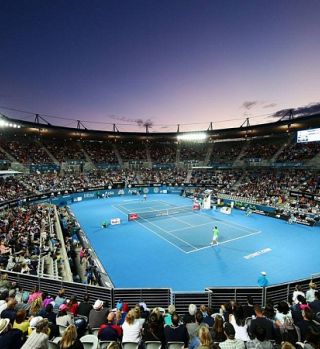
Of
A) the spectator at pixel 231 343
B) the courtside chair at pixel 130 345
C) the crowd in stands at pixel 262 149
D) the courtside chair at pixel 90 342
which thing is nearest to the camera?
the spectator at pixel 231 343

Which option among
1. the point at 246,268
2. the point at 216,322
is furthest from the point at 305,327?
the point at 246,268

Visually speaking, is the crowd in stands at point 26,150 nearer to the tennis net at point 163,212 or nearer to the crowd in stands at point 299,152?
the tennis net at point 163,212

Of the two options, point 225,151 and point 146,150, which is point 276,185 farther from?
point 146,150

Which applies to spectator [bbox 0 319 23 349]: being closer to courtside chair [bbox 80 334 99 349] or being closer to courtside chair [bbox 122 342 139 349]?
courtside chair [bbox 80 334 99 349]

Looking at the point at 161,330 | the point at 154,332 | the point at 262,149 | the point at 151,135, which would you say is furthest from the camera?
the point at 151,135

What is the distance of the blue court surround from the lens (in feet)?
44.9

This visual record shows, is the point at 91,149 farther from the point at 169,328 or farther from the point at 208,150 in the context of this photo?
the point at 169,328

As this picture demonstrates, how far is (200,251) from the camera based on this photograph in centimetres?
1786

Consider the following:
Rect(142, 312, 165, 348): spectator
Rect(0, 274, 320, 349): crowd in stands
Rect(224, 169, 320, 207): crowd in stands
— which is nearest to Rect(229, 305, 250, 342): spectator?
Rect(0, 274, 320, 349): crowd in stands

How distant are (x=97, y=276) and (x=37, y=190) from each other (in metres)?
30.4

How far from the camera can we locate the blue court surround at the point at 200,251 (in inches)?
539

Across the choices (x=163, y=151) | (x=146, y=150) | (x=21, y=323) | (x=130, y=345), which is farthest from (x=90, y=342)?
(x=146, y=150)

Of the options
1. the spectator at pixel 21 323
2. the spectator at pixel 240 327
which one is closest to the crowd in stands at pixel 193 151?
the spectator at pixel 240 327

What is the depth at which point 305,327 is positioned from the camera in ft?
17.0
